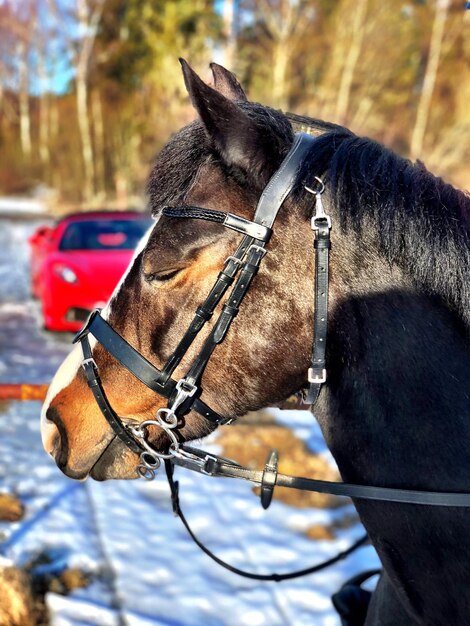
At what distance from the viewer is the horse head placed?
126 centimetres

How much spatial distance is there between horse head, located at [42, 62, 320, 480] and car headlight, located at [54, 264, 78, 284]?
249 inches

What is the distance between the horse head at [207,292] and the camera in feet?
4.15

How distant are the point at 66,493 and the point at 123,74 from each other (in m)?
26.2

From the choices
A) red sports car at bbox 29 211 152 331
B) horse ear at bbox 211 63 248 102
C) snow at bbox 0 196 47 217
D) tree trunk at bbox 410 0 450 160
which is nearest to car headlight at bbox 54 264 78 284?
red sports car at bbox 29 211 152 331

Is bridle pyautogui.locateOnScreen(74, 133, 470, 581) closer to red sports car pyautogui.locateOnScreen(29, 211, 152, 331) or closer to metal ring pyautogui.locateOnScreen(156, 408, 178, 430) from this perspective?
metal ring pyautogui.locateOnScreen(156, 408, 178, 430)

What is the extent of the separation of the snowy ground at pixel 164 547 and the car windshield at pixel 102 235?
13.3ft

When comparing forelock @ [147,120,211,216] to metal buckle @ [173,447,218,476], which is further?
metal buckle @ [173,447,218,476]

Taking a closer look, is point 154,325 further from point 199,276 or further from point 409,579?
point 409,579

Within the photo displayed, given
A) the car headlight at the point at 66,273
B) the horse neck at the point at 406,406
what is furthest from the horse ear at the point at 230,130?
the car headlight at the point at 66,273

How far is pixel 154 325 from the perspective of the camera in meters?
1.37

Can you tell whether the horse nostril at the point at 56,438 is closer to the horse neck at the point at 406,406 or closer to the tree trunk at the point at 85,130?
the horse neck at the point at 406,406

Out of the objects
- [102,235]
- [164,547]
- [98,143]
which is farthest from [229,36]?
[98,143]

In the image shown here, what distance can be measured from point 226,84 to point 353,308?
836 mm

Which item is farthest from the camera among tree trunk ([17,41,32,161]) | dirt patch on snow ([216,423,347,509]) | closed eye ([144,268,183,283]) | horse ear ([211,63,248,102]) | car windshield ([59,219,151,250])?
tree trunk ([17,41,32,161])
